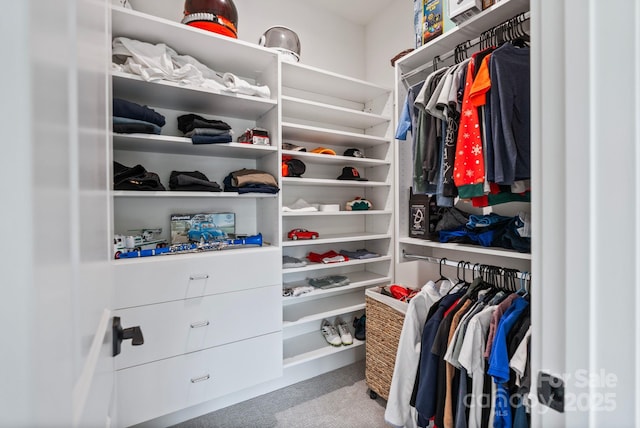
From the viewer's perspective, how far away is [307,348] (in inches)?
81.4

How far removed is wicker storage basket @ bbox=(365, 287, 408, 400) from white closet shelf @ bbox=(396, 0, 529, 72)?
5.01 feet

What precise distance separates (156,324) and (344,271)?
5.13ft

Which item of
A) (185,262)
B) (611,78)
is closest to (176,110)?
(185,262)

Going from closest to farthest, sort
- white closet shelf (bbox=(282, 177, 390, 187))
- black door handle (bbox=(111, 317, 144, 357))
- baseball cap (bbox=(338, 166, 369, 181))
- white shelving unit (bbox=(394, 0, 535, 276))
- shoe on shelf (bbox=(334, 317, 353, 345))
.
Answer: black door handle (bbox=(111, 317, 144, 357)) < white shelving unit (bbox=(394, 0, 535, 276)) < white closet shelf (bbox=(282, 177, 390, 187)) < shoe on shelf (bbox=(334, 317, 353, 345)) < baseball cap (bbox=(338, 166, 369, 181))

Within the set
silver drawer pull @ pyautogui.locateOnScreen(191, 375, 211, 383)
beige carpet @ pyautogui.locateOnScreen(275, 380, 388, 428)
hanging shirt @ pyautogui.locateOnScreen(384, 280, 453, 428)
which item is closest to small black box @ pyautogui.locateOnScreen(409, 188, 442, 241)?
hanging shirt @ pyautogui.locateOnScreen(384, 280, 453, 428)

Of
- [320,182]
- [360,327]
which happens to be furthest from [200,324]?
[360,327]

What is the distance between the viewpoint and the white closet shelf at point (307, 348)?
6.31ft

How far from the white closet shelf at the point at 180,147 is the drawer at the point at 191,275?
62 centimetres

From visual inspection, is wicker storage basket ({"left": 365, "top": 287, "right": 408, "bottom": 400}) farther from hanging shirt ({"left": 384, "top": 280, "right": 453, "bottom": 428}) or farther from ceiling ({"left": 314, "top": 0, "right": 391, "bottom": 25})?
ceiling ({"left": 314, "top": 0, "right": 391, "bottom": 25})

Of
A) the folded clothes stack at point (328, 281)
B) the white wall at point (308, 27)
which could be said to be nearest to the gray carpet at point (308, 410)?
the folded clothes stack at point (328, 281)

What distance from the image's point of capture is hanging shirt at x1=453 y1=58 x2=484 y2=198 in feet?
3.94

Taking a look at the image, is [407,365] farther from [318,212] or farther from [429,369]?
[318,212]

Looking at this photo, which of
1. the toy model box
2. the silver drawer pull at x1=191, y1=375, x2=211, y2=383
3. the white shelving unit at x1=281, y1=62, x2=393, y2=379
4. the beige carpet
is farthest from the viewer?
the white shelving unit at x1=281, y1=62, x2=393, y2=379

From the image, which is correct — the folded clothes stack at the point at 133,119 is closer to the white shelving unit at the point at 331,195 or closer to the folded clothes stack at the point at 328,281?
the white shelving unit at the point at 331,195
